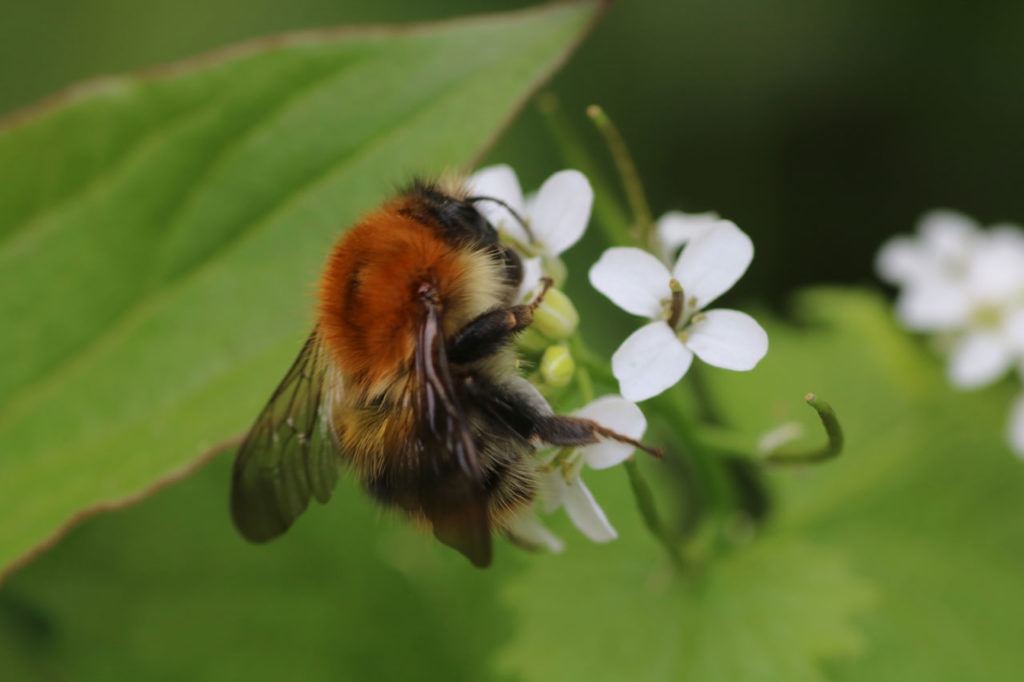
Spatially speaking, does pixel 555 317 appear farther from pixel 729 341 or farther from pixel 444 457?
pixel 444 457

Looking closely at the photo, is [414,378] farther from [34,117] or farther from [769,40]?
[769,40]

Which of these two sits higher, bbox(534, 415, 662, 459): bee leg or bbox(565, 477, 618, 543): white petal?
bbox(534, 415, 662, 459): bee leg

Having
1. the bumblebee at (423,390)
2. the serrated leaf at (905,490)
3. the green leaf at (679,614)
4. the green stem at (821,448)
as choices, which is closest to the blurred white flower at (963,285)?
the serrated leaf at (905,490)

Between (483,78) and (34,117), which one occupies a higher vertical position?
(483,78)

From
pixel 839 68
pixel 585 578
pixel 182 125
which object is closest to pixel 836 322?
pixel 839 68

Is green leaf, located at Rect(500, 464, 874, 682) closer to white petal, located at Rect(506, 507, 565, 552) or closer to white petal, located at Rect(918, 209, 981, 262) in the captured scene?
white petal, located at Rect(506, 507, 565, 552)

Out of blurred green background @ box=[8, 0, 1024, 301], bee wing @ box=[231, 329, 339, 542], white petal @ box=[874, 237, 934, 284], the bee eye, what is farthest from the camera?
blurred green background @ box=[8, 0, 1024, 301]

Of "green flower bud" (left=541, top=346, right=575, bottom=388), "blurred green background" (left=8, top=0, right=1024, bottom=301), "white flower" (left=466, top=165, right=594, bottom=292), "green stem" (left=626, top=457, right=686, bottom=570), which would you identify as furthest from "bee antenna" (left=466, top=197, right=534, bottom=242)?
"blurred green background" (left=8, top=0, right=1024, bottom=301)
